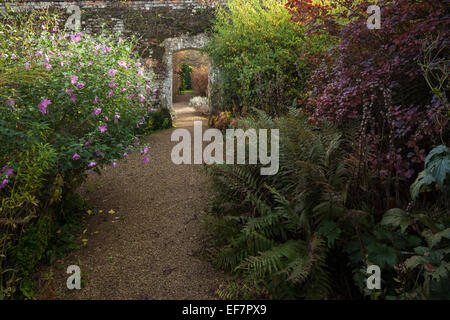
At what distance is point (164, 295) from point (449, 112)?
266cm

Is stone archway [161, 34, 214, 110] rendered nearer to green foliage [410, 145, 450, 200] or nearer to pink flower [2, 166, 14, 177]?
pink flower [2, 166, 14, 177]

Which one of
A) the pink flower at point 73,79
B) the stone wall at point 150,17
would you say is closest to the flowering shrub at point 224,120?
the stone wall at point 150,17

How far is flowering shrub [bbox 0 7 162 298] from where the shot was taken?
2844mm

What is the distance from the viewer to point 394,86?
10.2 ft

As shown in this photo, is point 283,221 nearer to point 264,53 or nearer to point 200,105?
point 264,53

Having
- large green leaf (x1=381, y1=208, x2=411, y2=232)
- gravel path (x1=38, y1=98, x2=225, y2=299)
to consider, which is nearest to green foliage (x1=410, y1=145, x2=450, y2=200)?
large green leaf (x1=381, y1=208, x2=411, y2=232)

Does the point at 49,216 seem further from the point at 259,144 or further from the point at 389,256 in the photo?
the point at 389,256

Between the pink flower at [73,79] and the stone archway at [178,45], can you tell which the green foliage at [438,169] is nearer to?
the pink flower at [73,79]

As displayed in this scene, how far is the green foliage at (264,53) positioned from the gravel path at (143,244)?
2.24 meters

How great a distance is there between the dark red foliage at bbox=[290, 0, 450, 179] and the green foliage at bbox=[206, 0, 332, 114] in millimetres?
1958

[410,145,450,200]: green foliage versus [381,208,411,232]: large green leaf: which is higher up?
[410,145,450,200]: green foliage

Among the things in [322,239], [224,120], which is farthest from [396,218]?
[224,120]

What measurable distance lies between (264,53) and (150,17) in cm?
476

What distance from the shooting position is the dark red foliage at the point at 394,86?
8.59 ft
